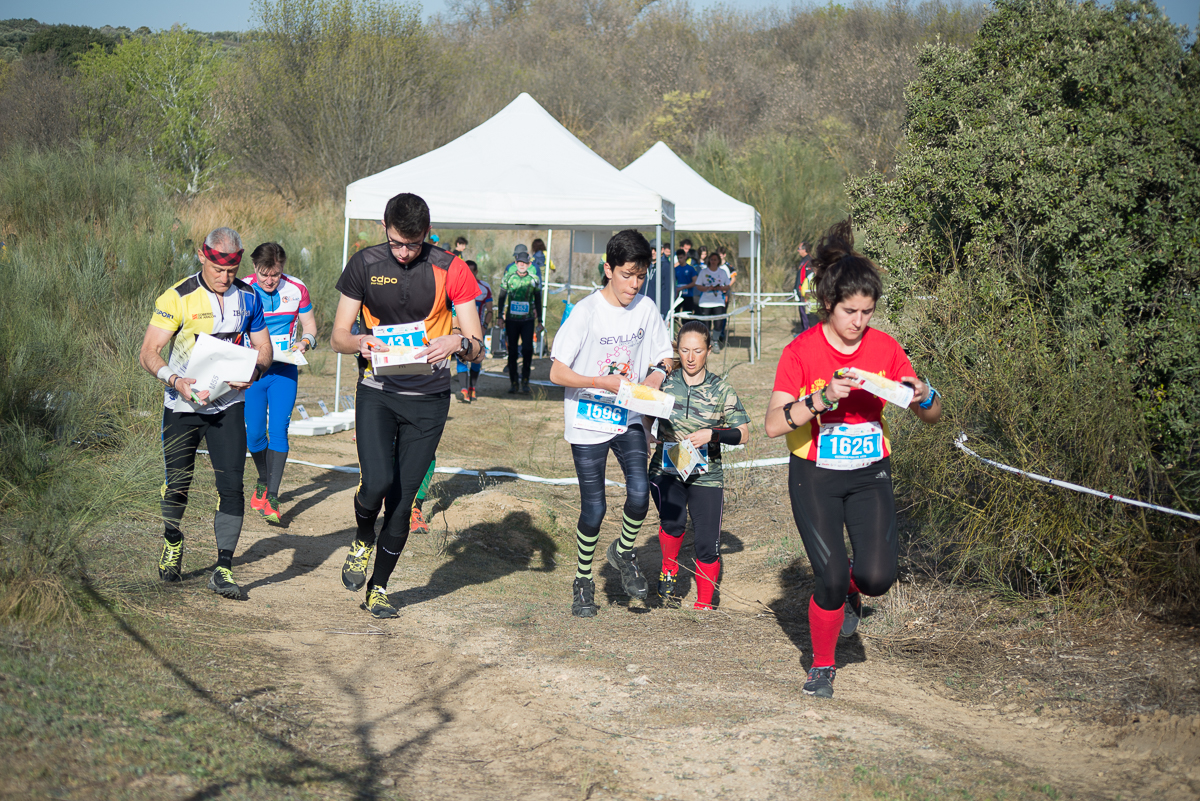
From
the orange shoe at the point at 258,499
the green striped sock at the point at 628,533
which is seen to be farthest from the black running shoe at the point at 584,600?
the orange shoe at the point at 258,499

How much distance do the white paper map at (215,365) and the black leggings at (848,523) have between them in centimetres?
280

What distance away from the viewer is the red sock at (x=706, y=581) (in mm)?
5609

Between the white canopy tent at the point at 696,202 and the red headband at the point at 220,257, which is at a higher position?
the white canopy tent at the point at 696,202

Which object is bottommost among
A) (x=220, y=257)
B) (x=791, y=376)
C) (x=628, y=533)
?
(x=628, y=533)

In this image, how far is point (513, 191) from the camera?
1241 cm

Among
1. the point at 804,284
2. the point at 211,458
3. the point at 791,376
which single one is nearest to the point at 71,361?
the point at 211,458

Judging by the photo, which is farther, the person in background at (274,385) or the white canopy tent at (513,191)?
the white canopy tent at (513,191)

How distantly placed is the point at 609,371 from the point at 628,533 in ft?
3.06

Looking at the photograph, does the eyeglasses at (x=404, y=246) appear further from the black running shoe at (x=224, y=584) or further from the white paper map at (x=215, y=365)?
the black running shoe at (x=224, y=584)

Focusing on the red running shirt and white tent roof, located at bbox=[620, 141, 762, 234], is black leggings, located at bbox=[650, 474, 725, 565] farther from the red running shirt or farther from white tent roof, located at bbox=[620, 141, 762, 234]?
white tent roof, located at bbox=[620, 141, 762, 234]

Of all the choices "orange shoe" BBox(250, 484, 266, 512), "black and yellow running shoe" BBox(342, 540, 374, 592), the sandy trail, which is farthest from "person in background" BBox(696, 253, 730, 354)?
"black and yellow running shoe" BBox(342, 540, 374, 592)

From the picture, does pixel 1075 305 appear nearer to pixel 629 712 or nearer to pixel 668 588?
pixel 668 588

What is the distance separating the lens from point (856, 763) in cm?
346

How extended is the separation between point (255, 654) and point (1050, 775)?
125 inches
